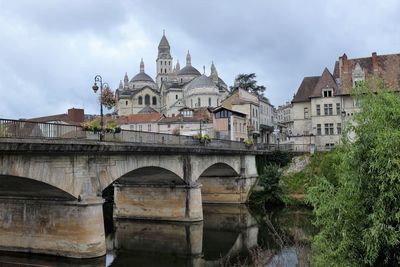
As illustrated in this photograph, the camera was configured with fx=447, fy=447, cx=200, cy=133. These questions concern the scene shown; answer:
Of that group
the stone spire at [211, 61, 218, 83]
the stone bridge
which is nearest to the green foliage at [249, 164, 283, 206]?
the stone bridge

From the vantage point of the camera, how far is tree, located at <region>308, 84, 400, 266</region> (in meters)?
10.5

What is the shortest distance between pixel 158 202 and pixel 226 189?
47.9 ft

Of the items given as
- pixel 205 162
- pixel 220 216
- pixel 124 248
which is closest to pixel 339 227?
pixel 124 248

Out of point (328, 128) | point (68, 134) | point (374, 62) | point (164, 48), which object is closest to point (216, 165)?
point (68, 134)

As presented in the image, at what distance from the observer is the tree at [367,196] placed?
1050cm

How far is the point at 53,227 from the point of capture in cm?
2339

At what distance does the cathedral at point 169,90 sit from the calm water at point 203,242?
63248 millimetres

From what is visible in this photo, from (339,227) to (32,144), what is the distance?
1302 centimetres

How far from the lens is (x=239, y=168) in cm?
A: 4850

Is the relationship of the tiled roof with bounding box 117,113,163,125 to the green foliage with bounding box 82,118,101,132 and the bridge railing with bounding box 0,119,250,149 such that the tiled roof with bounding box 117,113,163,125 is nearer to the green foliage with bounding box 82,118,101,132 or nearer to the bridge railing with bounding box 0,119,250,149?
the bridge railing with bounding box 0,119,250,149

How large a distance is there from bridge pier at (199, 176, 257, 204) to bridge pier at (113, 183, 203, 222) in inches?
509

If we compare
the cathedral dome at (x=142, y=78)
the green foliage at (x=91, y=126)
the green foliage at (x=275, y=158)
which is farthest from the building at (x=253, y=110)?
the cathedral dome at (x=142, y=78)

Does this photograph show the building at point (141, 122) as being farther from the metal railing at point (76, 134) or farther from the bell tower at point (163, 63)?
the bell tower at point (163, 63)

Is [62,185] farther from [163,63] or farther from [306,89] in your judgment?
[163,63]
